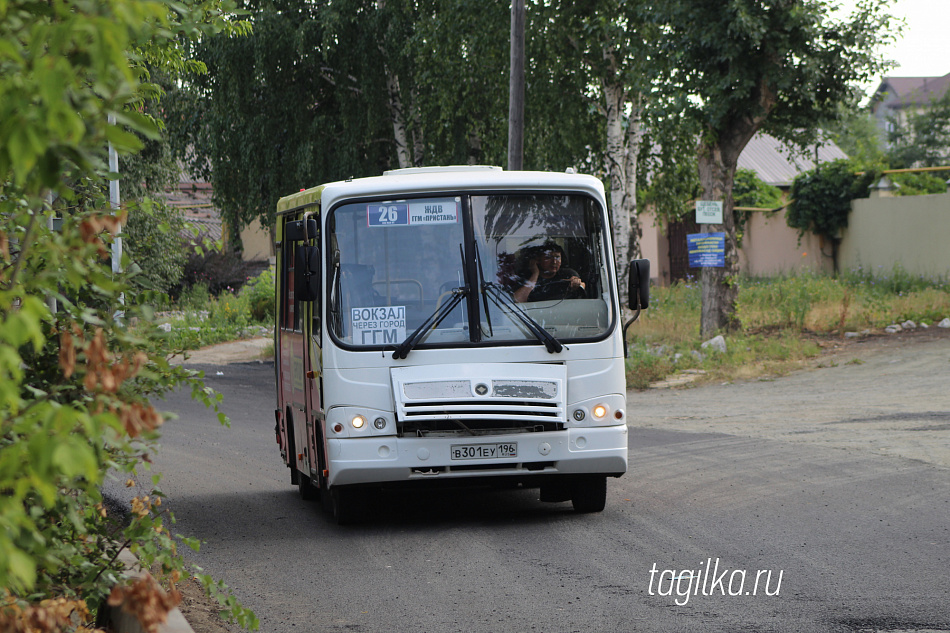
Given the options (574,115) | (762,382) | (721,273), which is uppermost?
(574,115)

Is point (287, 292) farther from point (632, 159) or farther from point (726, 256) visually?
point (632, 159)

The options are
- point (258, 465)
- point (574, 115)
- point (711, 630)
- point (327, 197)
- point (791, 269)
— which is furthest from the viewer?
point (791, 269)

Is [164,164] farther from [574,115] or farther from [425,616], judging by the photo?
[425,616]

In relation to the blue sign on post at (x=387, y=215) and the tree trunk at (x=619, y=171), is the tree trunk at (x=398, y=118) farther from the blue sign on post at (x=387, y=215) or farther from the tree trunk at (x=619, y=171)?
the blue sign on post at (x=387, y=215)

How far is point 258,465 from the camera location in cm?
1256

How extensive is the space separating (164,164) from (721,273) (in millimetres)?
21709

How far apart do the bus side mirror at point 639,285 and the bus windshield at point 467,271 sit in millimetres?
218

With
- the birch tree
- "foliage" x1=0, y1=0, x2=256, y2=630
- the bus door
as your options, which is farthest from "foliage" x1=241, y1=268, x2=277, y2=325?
"foliage" x1=0, y1=0, x2=256, y2=630

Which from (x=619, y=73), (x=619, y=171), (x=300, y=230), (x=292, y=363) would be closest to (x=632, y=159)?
(x=619, y=171)

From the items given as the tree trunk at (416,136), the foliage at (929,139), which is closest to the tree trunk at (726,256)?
the tree trunk at (416,136)

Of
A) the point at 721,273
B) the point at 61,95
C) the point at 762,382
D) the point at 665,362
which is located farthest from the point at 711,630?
the point at 721,273

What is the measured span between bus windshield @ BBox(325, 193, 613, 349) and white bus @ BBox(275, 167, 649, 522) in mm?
11

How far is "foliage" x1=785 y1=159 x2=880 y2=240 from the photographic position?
3291 cm

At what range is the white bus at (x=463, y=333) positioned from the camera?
8.32 m
